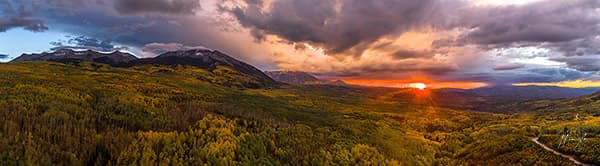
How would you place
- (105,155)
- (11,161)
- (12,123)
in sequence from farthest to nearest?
(105,155)
(12,123)
(11,161)

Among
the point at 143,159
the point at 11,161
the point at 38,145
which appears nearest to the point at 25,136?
the point at 38,145

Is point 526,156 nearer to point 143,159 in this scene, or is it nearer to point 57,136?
point 143,159

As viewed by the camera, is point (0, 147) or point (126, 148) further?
point (126, 148)

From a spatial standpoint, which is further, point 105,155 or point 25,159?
point 105,155

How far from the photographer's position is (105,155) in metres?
194

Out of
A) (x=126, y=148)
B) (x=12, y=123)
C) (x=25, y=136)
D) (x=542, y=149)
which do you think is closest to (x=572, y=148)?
(x=542, y=149)

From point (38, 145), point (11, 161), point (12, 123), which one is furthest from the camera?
point (12, 123)

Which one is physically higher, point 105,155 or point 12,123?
point 12,123

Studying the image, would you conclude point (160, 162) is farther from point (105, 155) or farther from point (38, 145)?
point (38, 145)

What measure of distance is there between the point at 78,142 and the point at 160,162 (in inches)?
1726

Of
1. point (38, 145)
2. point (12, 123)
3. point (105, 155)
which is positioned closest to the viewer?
point (38, 145)

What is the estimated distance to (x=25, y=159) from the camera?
158m

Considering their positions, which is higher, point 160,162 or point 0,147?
point 0,147

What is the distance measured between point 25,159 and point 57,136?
32000mm
